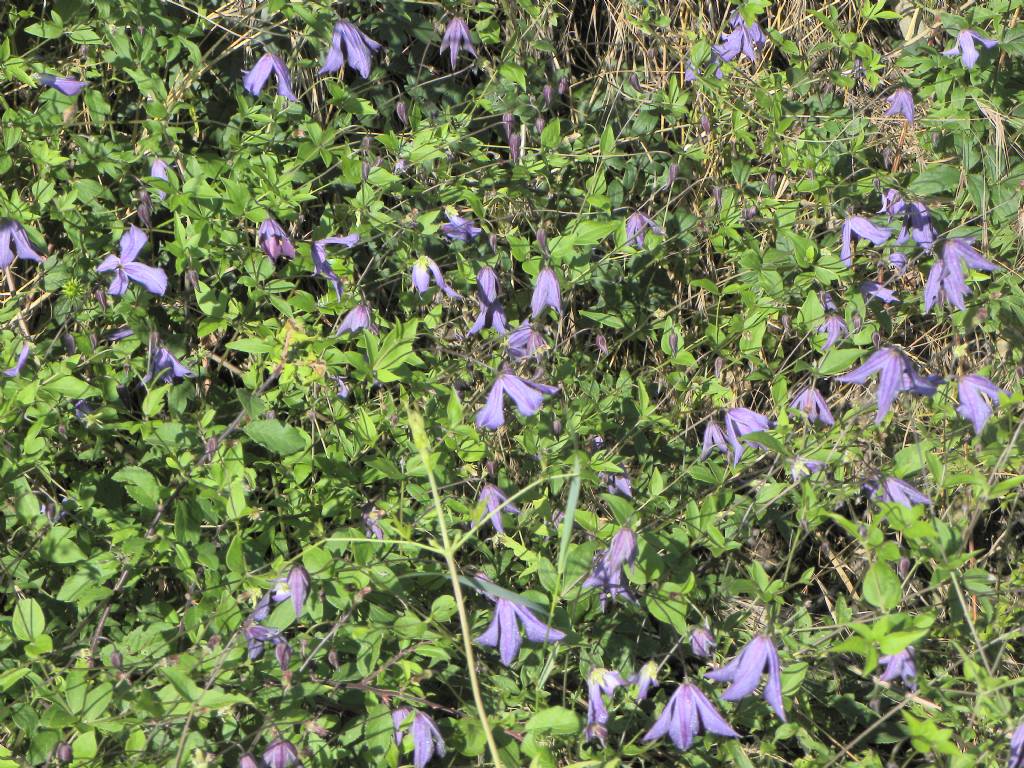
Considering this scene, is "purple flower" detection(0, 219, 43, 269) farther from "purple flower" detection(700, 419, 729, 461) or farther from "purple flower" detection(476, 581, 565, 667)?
"purple flower" detection(700, 419, 729, 461)

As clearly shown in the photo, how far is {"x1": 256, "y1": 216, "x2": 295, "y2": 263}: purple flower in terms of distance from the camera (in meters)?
1.92

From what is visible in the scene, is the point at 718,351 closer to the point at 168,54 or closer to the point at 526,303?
the point at 526,303

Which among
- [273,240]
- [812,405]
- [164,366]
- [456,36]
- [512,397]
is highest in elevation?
[456,36]

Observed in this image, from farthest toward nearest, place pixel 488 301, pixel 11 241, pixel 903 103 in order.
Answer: pixel 903 103, pixel 488 301, pixel 11 241

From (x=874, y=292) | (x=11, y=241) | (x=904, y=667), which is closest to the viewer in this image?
(x=904, y=667)

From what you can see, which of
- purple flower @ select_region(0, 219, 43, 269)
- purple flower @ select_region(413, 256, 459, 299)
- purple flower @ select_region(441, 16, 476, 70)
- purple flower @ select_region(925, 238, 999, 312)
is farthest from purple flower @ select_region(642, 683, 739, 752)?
purple flower @ select_region(441, 16, 476, 70)

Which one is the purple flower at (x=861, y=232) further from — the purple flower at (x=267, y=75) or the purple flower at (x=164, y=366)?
the purple flower at (x=164, y=366)

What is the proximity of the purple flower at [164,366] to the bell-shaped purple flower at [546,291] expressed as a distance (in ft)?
2.27

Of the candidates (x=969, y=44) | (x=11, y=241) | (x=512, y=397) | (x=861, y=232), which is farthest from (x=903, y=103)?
(x=11, y=241)

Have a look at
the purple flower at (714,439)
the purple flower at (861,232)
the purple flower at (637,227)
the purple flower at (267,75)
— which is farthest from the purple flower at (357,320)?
the purple flower at (861,232)

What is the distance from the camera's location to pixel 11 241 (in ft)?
5.99

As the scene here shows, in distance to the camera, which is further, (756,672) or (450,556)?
(756,672)

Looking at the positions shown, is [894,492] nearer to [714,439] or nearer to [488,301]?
[714,439]

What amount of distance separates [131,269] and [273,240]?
28 cm
